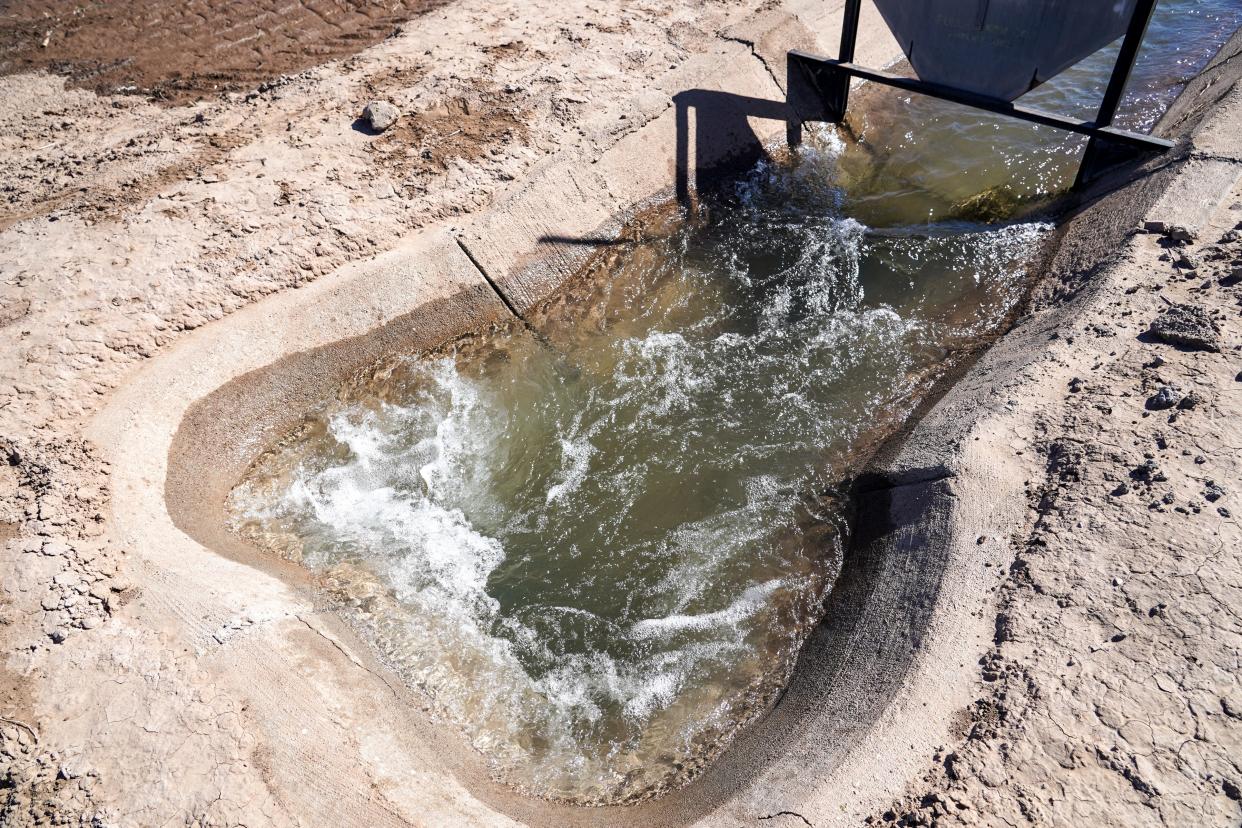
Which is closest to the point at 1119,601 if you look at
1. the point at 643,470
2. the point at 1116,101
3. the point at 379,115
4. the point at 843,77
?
the point at 643,470

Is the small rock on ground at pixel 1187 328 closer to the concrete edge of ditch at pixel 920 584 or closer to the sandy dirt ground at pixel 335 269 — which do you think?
the sandy dirt ground at pixel 335 269

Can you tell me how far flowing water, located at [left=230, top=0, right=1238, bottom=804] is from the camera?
4.07 meters

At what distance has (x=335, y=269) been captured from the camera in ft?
18.7

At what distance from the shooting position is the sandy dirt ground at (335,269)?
10.2 feet

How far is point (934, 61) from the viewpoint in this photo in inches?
270

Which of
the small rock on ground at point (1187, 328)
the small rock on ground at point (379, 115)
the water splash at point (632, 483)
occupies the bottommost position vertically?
the water splash at point (632, 483)

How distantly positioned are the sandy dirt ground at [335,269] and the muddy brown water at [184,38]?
0.17ft

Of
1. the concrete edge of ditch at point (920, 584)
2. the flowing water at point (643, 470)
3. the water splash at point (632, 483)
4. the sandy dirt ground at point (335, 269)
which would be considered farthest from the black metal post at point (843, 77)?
the concrete edge of ditch at point (920, 584)

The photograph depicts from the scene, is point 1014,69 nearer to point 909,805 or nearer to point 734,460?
point 734,460

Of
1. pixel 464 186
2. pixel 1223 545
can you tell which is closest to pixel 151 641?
pixel 464 186

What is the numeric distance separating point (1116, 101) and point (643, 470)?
516cm

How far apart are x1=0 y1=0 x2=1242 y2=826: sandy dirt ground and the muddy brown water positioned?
0.17 feet

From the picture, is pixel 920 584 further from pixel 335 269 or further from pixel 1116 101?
pixel 1116 101

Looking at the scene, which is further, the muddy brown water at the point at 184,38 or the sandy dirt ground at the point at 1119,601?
the muddy brown water at the point at 184,38
